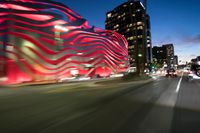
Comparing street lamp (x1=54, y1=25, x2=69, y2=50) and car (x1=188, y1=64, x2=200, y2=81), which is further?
street lamp (x1=54, y1=25, x2=69, y2=50)

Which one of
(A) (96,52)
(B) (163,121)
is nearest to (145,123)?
(B) (163,121)

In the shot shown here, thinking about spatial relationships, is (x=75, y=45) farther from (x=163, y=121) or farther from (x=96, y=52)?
(x=163, y=121)

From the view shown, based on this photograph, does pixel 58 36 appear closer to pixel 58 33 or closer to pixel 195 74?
pixel 58 33

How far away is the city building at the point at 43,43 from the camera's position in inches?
1902

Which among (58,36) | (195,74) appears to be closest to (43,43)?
(58,36)

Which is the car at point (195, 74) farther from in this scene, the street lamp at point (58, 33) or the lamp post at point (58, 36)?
the street lamp at point (58, 33)

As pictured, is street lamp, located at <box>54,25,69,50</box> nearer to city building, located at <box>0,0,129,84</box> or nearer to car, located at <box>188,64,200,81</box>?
city building, located at <box>0,0,129,84</box>

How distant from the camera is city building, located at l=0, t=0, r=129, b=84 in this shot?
4831cm

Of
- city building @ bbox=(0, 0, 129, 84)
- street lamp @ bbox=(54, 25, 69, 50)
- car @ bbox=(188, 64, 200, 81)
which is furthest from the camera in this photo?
street lamp @ bbox=(54, 25, 69, 50)

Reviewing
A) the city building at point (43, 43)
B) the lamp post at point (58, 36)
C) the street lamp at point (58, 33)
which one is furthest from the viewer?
the lamp post at point (58, 36)

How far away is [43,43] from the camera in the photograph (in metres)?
58.4

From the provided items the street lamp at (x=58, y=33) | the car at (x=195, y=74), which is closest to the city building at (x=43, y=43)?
the street lamp at (x=58, y=33)

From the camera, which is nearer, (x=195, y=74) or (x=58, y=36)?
(x=195, y=74)

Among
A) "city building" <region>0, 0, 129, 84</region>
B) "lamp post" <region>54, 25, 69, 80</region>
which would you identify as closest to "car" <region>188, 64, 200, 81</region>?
"city building" <region>0, 0, 129, 84</region>
